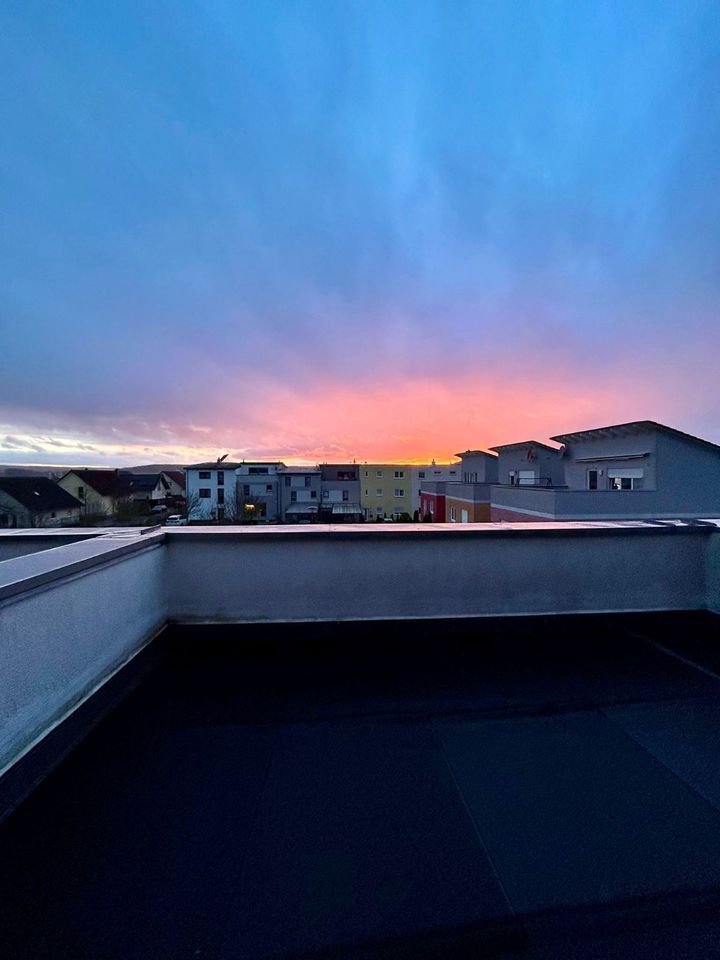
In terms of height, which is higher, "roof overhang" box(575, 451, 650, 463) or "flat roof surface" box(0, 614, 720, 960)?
"roof overhang" box(575, 451, 650, 463)

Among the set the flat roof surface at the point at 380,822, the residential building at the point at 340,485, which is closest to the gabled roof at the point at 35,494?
the flat roof surface at the point at 380,822

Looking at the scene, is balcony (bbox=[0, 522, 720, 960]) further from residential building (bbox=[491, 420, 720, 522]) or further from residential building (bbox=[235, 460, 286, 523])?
residential building (bbox=[235, 460, 286, 523])

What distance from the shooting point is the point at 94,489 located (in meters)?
6.62

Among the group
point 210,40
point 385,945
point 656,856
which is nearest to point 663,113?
point 210,40

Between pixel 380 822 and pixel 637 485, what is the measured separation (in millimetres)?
13850

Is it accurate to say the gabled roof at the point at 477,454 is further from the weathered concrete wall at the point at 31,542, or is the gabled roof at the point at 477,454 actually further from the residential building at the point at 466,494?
the weathered concrete wall at the point at 31,542

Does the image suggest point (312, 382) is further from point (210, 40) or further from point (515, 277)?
point (210, 40)

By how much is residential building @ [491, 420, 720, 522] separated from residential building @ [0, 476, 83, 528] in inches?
405

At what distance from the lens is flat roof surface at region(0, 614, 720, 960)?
Result: 0.84 metres

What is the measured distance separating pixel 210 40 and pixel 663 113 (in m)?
5.02

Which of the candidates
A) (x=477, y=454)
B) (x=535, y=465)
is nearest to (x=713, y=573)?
(x=535, y=465)

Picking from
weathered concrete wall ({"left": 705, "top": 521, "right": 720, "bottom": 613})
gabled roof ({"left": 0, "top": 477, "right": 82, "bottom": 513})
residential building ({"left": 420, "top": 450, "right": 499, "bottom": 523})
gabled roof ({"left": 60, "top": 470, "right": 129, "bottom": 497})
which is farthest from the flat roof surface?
residential building ({"left": 420, "top": 450, "right": 499, "bottom": 523})

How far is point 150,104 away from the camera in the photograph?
13.8 ft

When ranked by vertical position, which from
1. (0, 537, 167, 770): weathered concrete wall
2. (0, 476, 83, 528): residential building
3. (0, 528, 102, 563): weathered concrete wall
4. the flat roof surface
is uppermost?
(0, 476, 83, 528): residential building
